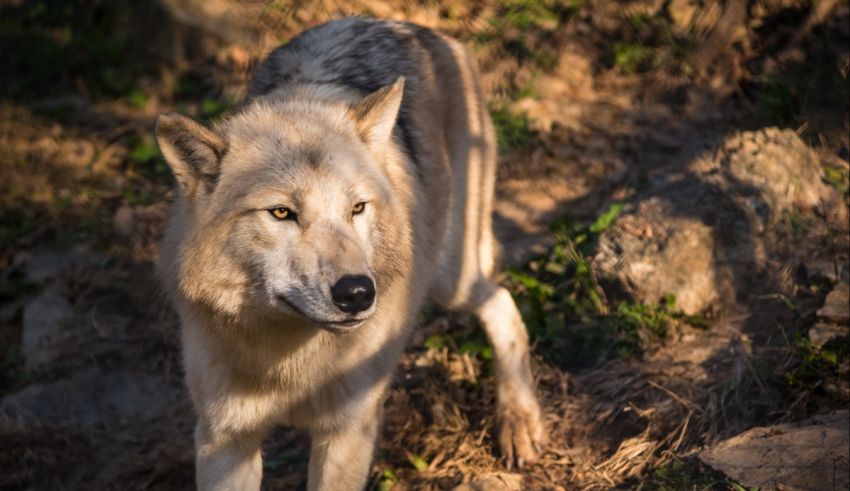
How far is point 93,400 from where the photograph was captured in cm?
598

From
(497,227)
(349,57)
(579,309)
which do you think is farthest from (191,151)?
(497,227)

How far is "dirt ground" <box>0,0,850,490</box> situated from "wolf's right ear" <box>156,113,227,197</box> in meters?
2.01

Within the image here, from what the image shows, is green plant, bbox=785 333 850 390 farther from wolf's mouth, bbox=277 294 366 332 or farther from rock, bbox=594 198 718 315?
wolf's mouth, bbox=277 294 366 332

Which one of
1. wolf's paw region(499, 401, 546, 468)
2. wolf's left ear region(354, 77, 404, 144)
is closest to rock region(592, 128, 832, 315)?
wolf's paw region(499, 401, 546, 468)

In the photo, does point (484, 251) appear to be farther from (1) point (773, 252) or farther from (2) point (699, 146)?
(2) point (699, 146)

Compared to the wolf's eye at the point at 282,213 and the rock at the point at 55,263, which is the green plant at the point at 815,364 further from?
the rock at the point at 55,263

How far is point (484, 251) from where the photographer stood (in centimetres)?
569

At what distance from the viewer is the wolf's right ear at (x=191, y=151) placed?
138 inches

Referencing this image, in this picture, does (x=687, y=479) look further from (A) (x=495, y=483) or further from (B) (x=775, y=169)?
(B) (x=775, y=169)

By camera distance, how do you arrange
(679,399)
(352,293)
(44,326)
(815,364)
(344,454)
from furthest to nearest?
(44,326) < (679,399) < (815,364) < (344,454) < (352,293)

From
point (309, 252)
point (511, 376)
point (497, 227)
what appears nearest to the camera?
point (309, 252)

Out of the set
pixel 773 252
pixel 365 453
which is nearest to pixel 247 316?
pixel 365 453

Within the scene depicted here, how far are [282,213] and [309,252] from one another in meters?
0.23

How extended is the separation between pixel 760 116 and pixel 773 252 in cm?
200
